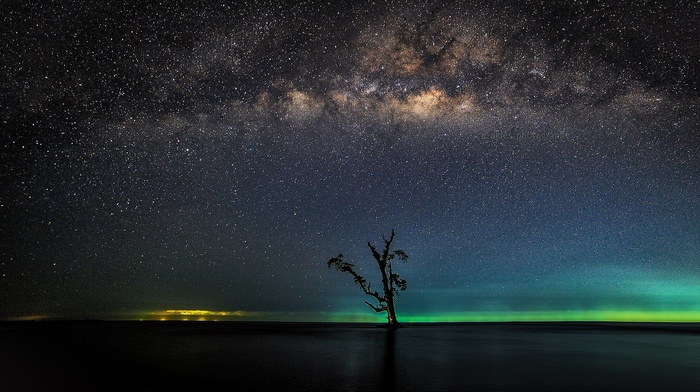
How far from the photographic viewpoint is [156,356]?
769 inches

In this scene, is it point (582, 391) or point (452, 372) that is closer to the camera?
point (582, 391)

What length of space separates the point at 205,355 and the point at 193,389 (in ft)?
30.4

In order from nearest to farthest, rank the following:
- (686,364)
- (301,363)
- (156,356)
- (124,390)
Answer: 1. (124,390)
2. (301,363)
3. (686,364)
4. (156,356)

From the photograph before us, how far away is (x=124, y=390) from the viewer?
1104 cm

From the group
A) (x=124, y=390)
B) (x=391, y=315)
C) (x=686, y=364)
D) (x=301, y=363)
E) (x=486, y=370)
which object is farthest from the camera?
(x=391, y=315)

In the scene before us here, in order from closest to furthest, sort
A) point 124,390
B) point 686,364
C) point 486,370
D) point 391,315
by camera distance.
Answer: point 124,390
point 486,370
point 686,364
point 391,315

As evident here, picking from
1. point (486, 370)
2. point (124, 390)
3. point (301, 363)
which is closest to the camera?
point (124, 390)

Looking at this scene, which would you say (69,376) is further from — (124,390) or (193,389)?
(193,389)

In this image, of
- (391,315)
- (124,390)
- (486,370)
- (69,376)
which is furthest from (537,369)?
(391,315)

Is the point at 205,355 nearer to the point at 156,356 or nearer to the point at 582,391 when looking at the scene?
the point at 156,356

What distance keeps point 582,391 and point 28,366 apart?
59.4 ft

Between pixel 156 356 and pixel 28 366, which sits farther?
pixel 156 356

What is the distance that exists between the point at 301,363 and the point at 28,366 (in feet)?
32.4

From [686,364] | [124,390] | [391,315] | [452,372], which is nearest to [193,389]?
[124,390]
